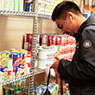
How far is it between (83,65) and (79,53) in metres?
0.11

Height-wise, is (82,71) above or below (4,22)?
below

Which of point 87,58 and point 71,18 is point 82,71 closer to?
point 87,58

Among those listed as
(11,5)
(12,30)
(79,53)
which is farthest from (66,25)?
(12,30)

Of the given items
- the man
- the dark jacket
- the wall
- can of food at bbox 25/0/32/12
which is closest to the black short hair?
the man

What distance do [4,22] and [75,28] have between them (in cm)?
103

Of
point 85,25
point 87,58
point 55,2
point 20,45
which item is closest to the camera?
point 87,58

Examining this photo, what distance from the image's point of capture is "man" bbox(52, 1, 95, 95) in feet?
4.52

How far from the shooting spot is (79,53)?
1.47 metres

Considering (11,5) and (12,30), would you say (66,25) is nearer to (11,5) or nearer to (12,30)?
(11,5)

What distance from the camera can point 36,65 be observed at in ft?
6.73

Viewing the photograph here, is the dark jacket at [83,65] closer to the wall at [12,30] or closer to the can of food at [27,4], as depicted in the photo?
the can of food at [27,4]

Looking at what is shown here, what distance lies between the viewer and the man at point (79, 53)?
1.38 m

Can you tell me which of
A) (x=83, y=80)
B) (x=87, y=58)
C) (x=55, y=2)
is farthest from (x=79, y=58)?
(x=55, y=2)

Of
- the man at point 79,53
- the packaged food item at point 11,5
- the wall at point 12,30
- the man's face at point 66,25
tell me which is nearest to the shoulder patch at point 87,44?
the man at point 79,53
